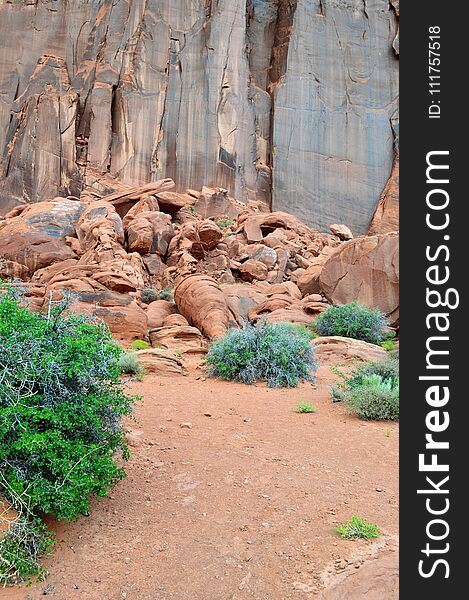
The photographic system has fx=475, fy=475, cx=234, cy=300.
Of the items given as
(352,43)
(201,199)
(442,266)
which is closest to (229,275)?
(201,199)

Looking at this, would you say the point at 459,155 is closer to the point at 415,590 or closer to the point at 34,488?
the point at 415,590

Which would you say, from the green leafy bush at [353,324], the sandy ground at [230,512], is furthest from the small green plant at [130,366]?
the green leafy bush at [353,324]

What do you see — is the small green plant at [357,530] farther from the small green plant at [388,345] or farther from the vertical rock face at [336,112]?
the vertical rock face at [336,112]

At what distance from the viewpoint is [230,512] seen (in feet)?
12.4

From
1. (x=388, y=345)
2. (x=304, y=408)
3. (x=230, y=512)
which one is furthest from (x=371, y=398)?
(x=388, y=345)

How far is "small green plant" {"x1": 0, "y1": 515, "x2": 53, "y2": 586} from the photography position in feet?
9.48

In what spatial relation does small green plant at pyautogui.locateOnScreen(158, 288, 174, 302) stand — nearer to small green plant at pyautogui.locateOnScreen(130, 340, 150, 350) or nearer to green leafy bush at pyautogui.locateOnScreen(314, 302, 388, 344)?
small green plant at pyautogui.locateOnScreen(130, 340, 150, 350)

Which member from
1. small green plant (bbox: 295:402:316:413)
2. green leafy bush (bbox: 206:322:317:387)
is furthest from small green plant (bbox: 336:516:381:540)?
green leafy bush (bbox: 206:322:317:387)

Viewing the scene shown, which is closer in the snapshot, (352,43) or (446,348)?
(446,348)

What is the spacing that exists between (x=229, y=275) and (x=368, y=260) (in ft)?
21.3

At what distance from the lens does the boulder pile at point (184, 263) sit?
1356cm

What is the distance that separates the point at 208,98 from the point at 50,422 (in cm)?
3237

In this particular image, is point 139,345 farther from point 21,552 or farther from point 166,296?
point 21,552

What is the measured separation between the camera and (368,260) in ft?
53.0
